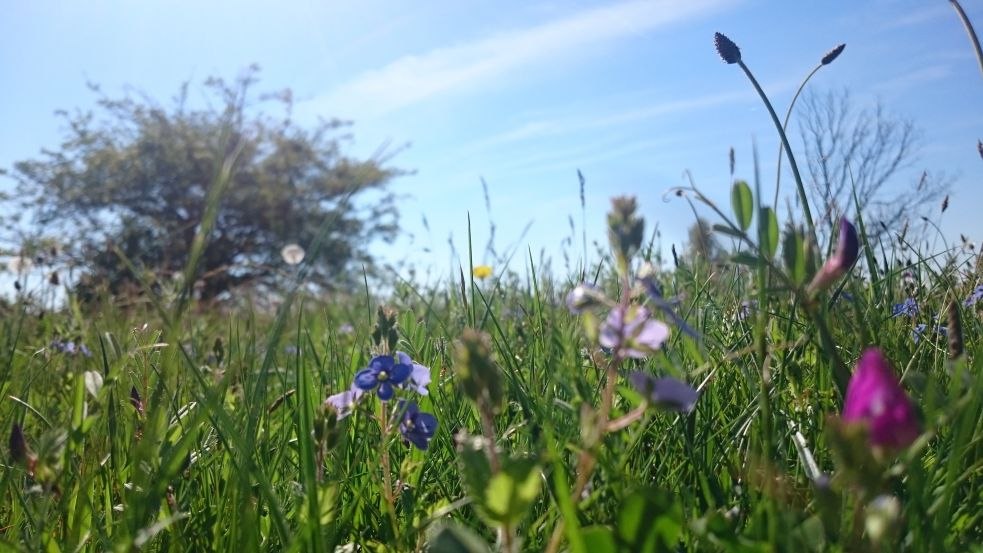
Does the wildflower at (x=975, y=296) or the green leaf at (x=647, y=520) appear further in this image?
the wildflower at (x=975, y=296)

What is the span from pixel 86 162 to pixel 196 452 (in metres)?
21.2

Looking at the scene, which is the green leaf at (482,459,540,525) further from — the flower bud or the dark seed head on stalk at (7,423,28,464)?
the dark seed head on stalk at (7,423,28,464)

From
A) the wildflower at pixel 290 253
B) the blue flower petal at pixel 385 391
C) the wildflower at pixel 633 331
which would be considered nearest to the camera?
the wildflower at pixel 633 331

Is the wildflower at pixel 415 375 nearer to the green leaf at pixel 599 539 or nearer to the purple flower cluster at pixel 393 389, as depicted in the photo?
the purple flower cluster at pixel 393 389

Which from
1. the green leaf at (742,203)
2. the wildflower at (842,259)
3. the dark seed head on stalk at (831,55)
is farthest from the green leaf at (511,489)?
the dark seed head on stalk at (831,55)

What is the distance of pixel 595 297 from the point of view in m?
0.72

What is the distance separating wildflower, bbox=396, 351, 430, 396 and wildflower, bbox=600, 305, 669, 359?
0.47 meters

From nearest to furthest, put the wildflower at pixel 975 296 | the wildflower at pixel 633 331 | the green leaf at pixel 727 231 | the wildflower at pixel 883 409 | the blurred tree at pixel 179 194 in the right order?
the wildflower at pixel 883 409, the wildflower at pixel 633 331, the green leaf at pixel 727 231, the wildflower at pixel 975 296, the blurred tree at pixel 179 194

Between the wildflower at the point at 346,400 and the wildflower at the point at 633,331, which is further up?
the wildflower at the point at 633,331

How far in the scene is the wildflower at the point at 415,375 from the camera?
1.16m

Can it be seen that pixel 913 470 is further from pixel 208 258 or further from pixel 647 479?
pixel 208 258

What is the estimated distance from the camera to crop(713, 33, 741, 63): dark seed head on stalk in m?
1.35

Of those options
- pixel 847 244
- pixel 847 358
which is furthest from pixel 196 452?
pixel 847 358

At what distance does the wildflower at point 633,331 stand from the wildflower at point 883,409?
212 mm
